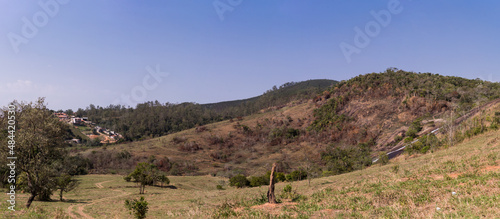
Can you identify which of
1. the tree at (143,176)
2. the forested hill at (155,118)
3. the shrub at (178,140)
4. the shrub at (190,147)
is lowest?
the tree at (143,176)

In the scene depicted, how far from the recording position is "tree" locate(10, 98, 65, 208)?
19750 mm

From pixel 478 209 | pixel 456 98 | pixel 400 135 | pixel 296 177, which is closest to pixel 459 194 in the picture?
pixel 478 209

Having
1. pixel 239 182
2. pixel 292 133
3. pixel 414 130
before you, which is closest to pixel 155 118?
pixel 292 133

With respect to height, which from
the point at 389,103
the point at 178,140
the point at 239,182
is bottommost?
the point at 239,182

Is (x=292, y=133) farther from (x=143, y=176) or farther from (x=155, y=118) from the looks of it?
(x=155, y=118)

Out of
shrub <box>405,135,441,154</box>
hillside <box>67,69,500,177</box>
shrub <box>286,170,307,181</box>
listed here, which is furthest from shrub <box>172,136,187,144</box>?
shrub <box>405,135,441,154</box>

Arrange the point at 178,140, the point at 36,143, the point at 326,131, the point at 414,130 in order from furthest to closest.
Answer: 1. the point at 178,140
2. the point at 326,131
3. the point at 414,130
4. the point at 36,143

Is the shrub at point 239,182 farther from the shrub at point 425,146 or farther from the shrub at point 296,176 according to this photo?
the shrub at point 425,146

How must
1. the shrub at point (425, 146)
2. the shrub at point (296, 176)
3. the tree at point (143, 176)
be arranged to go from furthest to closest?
1. the shrub at point (296, 176)
2. the shrub at point (425, 146)
3. the tree at point (143, 176)

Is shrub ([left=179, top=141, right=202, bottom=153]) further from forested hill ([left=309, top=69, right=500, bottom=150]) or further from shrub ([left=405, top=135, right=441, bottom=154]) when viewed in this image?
shrub ([left=405, top=135, right=441, bottom=154])

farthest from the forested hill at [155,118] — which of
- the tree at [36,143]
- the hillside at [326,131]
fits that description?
the tree at [36,143]

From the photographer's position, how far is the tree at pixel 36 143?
19.8 meters

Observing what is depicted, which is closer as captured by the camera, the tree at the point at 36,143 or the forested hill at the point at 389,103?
the tree at the point at 36,143

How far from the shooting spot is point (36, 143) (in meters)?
19.9
